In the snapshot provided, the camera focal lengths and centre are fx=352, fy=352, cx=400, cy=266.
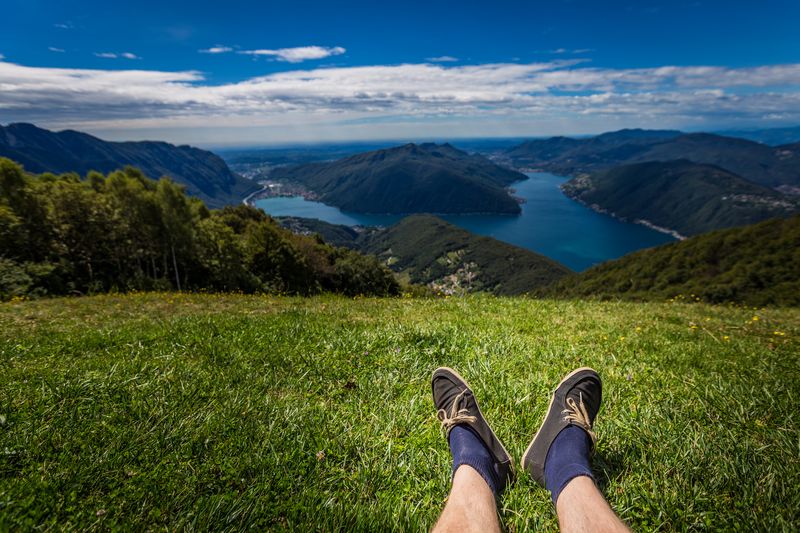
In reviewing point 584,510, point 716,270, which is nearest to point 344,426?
point 584,510

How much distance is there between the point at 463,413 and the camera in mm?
3895

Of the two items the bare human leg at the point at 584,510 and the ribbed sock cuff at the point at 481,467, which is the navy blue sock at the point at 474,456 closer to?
the ribbed sock cuff at the point at 481,467

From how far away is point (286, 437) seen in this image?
3779 millimetres

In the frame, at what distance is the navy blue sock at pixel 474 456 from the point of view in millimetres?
3299

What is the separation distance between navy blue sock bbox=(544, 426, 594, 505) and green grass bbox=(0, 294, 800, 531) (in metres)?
0.18

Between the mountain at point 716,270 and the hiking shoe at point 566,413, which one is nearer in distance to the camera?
the hiking shoe at point 566,413

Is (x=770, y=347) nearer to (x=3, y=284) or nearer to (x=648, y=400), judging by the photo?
(x=648, y=400)

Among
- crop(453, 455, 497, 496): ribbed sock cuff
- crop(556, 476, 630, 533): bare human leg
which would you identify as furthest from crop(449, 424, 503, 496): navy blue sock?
crop(556, 476, 630, 533): bare human leg

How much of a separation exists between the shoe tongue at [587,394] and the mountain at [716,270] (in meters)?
92.5

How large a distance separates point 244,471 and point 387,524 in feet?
4.68

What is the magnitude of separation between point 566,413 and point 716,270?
14950 centimetres

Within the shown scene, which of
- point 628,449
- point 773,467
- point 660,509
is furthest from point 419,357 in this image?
point 773,467

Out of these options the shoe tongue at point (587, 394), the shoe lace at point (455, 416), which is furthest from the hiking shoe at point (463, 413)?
the shoe tongue at point (587, 394)

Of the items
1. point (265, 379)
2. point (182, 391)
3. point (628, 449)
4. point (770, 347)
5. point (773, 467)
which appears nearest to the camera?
point (773, 467)
